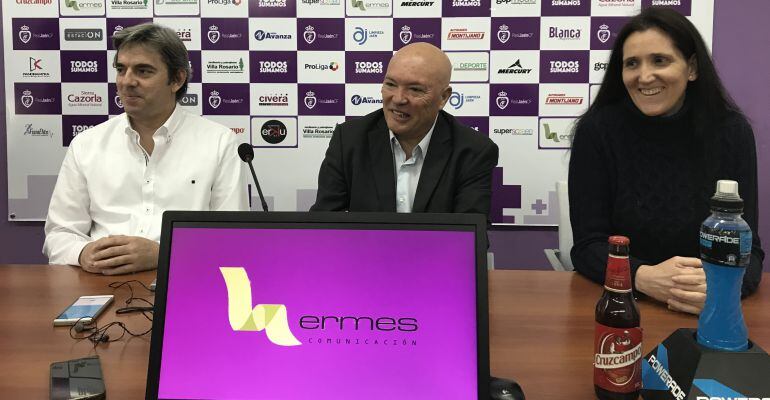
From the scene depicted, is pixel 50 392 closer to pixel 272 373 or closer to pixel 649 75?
pixel 272 373

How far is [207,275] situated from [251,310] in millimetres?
82

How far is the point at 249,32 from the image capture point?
9.93 ft

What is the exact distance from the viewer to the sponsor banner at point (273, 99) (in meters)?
3.05

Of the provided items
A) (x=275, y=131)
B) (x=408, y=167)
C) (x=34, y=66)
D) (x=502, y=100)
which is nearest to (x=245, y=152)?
(x=408, y=167)

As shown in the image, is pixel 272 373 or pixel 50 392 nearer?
pixel 272 373

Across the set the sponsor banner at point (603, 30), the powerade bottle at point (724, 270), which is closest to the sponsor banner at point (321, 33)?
the sponsor banner at point (603, 30)

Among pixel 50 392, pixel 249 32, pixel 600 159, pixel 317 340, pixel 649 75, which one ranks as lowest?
pixel 50 392

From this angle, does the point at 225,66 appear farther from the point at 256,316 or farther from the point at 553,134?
the point at 256,316

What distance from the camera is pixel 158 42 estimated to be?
7.40 feet

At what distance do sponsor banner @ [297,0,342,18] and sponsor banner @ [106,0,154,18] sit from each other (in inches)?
29.1

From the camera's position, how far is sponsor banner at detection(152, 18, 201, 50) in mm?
3018

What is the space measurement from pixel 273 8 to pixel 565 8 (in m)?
1.40

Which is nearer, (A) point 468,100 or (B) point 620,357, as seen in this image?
(B) point 620,357

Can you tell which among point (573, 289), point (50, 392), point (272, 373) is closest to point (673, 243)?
point (573, 289)
